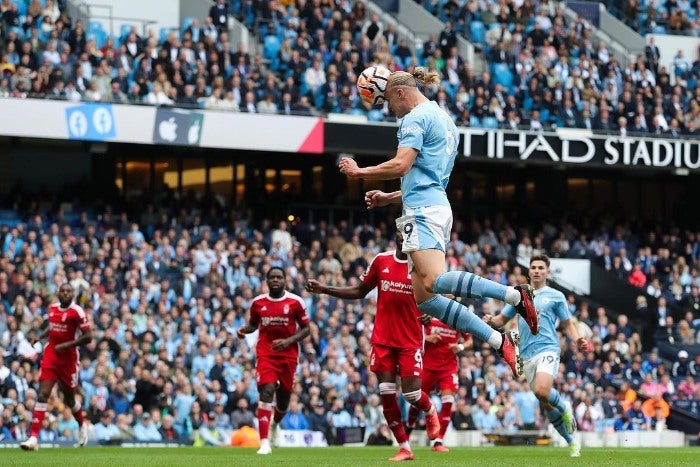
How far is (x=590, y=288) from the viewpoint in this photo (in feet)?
122

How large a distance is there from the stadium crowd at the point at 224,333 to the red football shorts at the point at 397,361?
400 inches

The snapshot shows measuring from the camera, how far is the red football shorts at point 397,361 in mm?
16375

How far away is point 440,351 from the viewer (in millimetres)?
19734

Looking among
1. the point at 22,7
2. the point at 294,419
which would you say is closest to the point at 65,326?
the point at 294,419

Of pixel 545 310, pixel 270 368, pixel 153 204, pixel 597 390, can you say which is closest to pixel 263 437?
pixel 270 368

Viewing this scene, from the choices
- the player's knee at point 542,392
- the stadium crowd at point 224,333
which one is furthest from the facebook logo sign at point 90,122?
the player's knee at point 542,392

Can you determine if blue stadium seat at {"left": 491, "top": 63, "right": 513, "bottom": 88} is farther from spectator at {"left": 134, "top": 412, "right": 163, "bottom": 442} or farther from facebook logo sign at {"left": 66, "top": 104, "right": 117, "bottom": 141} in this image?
spectator at {"left": 134, "top": 412, "right": 163, "bottom": 442}

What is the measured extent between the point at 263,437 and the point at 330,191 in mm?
19575

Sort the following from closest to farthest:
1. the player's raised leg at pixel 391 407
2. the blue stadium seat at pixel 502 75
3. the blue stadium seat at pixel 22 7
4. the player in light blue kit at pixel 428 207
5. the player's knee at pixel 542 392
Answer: the player in light blue kit at pixel 428 207 < the player's raised leg at pixel 391 407 < the player's knee at pixel 542 392 < the blue stadium seat at pixel 22 7 < the blue stadium seat at pixel 502 75

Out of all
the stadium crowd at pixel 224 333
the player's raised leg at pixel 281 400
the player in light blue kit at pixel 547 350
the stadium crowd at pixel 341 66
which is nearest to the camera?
the player in light blue kit at pixel 547 350

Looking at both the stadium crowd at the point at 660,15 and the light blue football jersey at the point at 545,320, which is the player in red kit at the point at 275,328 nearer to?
the light blue football jersey at the point at 545,320

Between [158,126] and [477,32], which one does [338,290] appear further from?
[477,32]

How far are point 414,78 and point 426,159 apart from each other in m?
0.75

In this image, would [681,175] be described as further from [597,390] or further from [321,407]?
[321,407]
